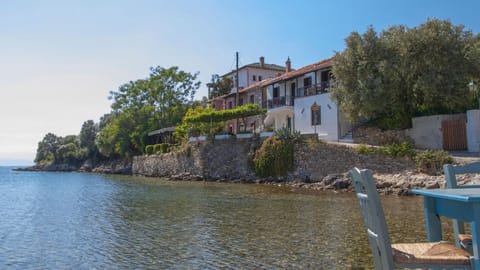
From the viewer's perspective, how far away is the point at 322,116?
2992 cm

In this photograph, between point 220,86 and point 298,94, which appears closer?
point 298,94

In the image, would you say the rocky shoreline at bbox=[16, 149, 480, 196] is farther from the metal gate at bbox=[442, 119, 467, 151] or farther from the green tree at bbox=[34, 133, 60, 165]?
the green tree at bbox=[34, 133, 60, 165]

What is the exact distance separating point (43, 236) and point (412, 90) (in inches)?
843

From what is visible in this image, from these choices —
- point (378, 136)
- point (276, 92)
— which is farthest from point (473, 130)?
point (276, 92)

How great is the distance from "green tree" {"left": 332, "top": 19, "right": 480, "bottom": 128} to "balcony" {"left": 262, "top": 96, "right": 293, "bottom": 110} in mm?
8473

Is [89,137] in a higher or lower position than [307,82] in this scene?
lower

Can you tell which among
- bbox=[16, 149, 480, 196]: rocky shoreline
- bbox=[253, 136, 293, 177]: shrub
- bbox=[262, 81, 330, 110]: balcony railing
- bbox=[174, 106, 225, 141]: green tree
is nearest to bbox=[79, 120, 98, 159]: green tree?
bbox=[174, 106, 225, 141]: green tree

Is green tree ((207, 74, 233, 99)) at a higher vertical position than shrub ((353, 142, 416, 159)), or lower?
higher

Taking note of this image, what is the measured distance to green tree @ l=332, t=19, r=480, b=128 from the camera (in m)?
21.7

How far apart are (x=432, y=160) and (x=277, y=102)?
61.5 feet

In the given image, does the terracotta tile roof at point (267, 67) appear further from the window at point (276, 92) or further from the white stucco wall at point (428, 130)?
the white stucco wall at point (428, 130)

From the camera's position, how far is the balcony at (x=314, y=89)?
30794 mm

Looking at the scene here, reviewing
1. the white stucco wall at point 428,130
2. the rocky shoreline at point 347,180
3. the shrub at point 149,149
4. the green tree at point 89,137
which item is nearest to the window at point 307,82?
the rocky shoreline at point 347,180

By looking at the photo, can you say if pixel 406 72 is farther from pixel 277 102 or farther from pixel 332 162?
pixel 277 102
